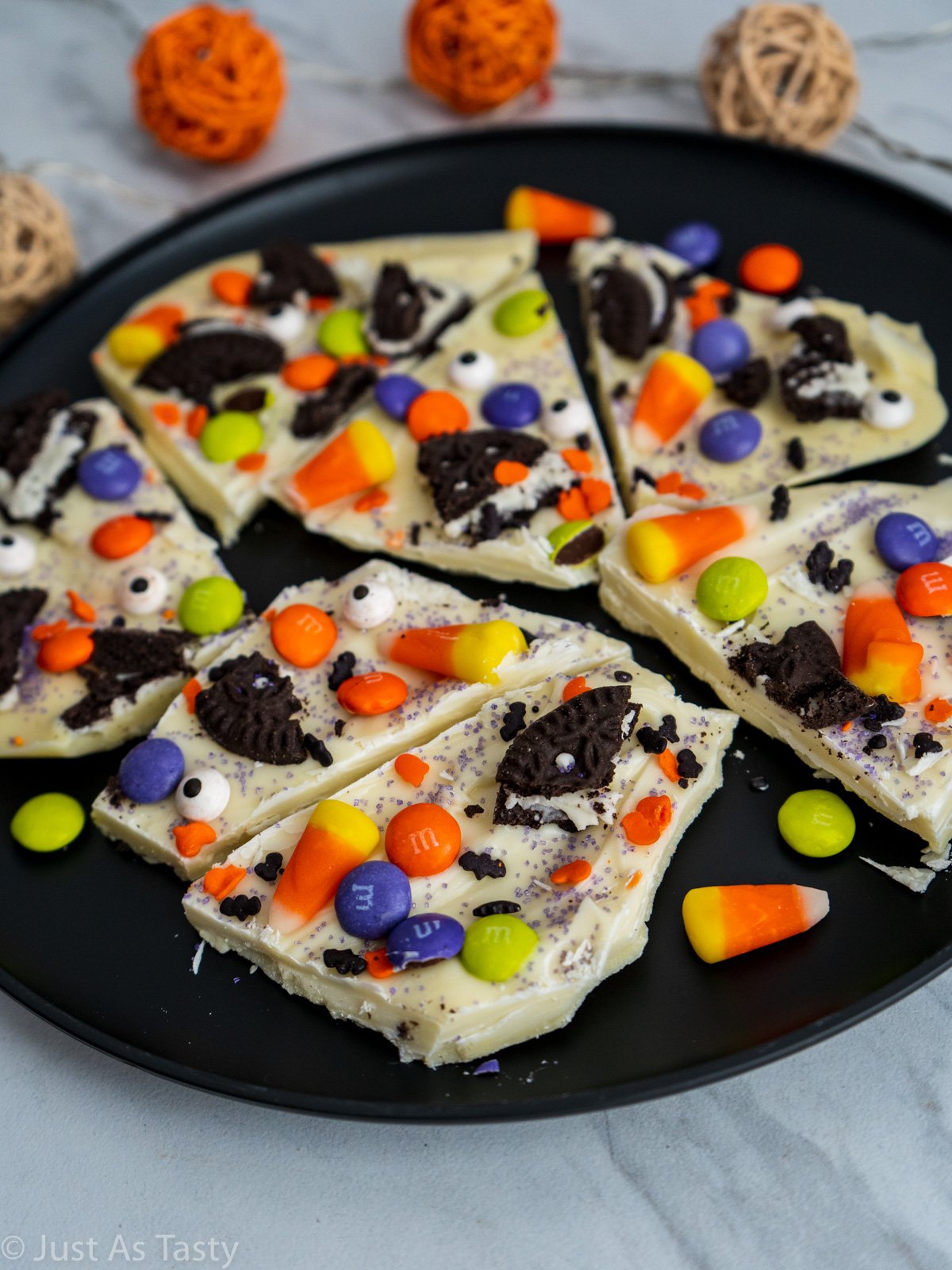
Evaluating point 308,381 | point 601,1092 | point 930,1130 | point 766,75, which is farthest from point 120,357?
point 930,1130

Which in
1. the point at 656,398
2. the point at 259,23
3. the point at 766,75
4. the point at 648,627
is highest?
the point at 766,75

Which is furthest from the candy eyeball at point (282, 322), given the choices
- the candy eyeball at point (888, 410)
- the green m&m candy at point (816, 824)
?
the green m&m candy at point (816, 824)

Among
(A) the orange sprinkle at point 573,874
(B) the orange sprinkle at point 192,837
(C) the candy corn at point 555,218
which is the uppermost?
(C) the candy corn at point 555,218

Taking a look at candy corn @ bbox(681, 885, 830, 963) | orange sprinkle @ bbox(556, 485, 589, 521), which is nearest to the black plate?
candy corn @ bbox(681, 885, 830, 963)

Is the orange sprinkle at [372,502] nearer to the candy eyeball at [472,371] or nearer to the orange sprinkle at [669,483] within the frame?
the candy eyeball at [472,371]

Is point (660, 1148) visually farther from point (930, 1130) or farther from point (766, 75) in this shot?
point (766, 75)

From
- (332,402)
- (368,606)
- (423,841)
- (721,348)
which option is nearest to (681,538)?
(721,348)
